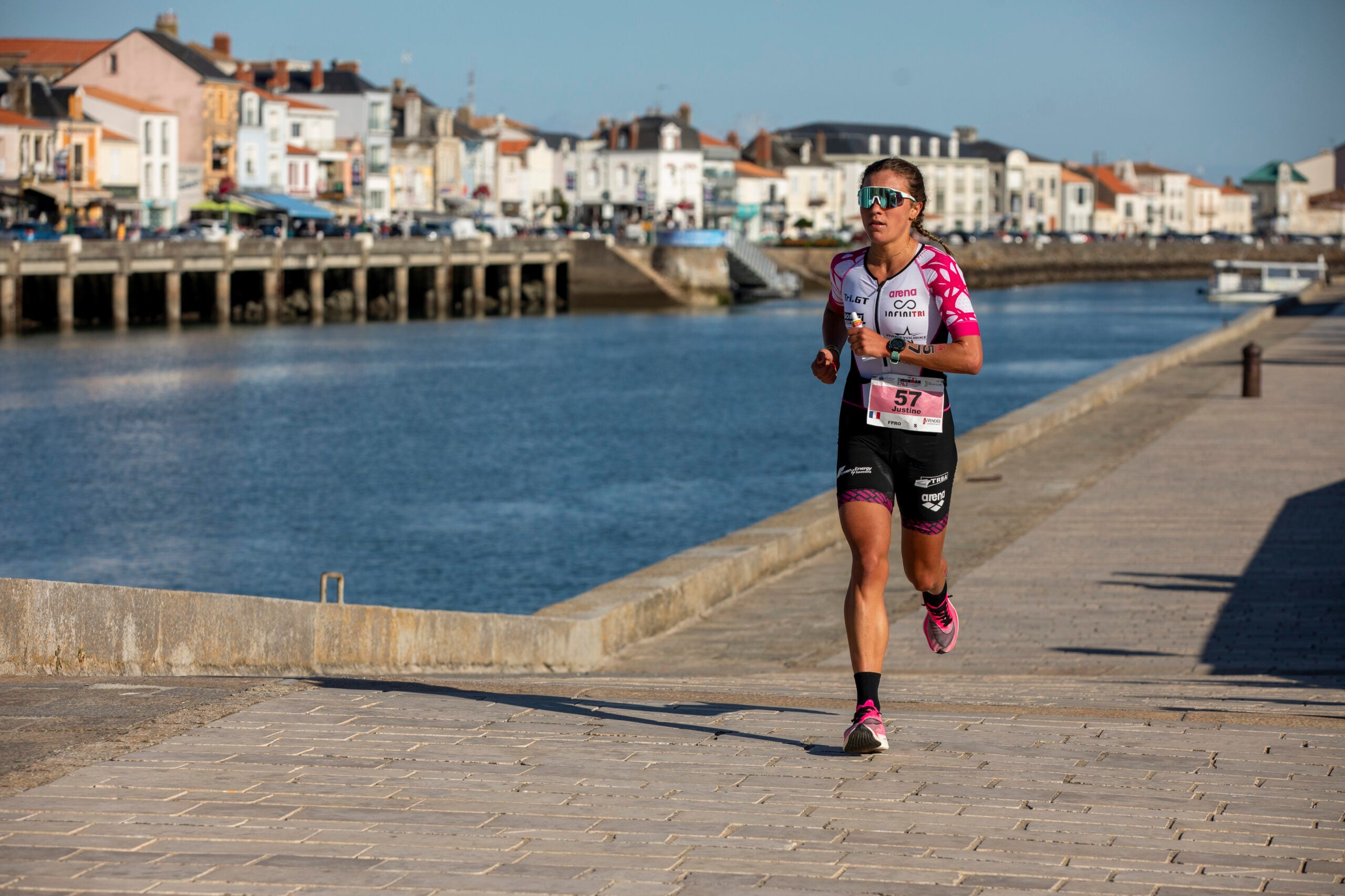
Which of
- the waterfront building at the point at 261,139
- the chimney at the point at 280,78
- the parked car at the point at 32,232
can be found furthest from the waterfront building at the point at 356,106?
the parked car at the point at 32,232

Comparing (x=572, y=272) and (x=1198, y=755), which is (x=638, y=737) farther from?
(x=572, y=272)

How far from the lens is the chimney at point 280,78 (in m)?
104

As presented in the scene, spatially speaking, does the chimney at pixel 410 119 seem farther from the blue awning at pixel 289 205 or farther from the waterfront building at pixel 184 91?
the blue awning at pixel 289 205

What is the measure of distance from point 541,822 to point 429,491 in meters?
27.1

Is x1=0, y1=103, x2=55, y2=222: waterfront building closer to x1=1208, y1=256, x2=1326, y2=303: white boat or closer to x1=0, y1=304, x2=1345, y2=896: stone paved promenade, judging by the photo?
x1=1208, y1=256, x2=1326, y2=303: white boat

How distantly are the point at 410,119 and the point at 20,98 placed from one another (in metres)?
34.5

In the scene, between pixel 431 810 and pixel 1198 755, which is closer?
pixel 431 810

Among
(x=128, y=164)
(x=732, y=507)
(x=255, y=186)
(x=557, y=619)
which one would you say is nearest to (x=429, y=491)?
(x=732, y=507)

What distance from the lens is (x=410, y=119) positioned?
361 feet

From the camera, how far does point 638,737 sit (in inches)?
238

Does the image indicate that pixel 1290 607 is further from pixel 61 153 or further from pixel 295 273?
pixel 295 273

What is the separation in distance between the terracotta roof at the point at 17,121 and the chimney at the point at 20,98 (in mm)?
2355

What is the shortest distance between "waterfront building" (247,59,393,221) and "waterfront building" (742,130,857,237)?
1593 inches

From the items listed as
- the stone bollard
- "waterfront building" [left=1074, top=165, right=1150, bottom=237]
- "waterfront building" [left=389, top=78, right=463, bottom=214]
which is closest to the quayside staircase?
"waterfront building" [left=389, top=78, right=463, bottom=214]
